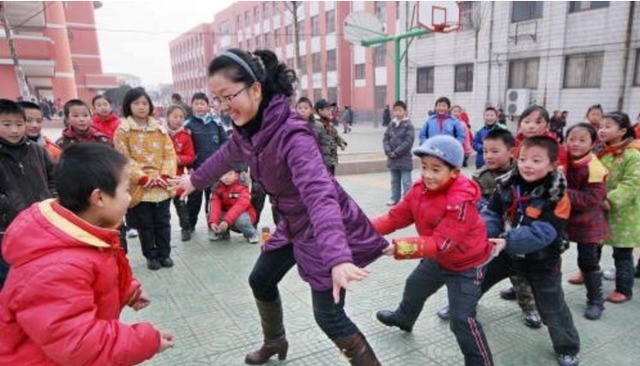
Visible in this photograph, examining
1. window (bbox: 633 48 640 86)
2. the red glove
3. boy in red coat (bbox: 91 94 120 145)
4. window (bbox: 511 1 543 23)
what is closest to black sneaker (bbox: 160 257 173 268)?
boy in red coat (bbox: 91 94 120 145)

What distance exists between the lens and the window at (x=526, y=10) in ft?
56.3

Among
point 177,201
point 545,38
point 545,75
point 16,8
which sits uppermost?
point 16,8

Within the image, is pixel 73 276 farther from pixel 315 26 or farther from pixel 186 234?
pixel 315 26

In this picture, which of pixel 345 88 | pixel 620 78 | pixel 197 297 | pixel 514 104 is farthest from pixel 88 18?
pixel 197 297

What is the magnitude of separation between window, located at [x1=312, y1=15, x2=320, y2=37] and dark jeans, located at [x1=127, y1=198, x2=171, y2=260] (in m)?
32.0

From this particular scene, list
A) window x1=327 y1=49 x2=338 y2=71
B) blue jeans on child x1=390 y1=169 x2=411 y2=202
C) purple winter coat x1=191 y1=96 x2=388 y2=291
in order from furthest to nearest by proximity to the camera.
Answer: window x1=327 y1=49 x2=338 y2=71
blue jeans on child x1=390 y1=169 x2=411 y2=202
purple winter coat x1=191 y1=96 x2=388 y2=291

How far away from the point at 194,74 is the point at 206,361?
64.1 metres

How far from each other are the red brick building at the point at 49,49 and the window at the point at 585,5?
75.8 ft

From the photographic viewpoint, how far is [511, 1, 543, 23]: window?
56.3 ft

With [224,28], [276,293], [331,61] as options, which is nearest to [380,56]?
[331,61]

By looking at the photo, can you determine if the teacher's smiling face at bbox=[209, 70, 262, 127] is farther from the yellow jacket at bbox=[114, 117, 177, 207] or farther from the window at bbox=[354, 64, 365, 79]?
the window at bbox=[354, 64, 365, 79]

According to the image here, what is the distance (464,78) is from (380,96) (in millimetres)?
9029

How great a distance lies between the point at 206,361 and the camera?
2539 millimetres

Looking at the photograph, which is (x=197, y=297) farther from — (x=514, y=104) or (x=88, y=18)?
(x=88, y=18)
